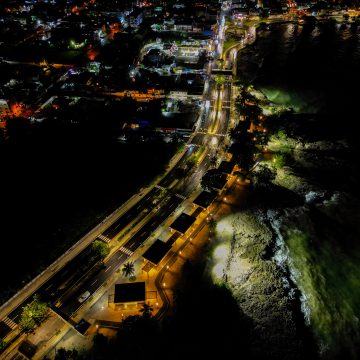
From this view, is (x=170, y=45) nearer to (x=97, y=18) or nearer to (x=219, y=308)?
(x=97, y=18)

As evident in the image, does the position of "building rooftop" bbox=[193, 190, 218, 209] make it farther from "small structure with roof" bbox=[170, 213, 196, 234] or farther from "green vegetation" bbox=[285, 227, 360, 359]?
"green vegetation" bbox=[285, 227, 360, 359]

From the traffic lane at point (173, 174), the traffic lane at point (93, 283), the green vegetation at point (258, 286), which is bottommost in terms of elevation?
the green vegetation at point (258, 286)

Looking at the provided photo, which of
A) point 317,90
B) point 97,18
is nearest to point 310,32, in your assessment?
point 317,90

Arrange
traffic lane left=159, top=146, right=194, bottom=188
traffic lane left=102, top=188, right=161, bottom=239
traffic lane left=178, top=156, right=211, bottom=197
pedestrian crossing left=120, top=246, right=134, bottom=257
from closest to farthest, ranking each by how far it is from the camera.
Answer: pedestrian crossing left=120, top=246, right=134, bottom=257 < traffic lane left=102, top=188, right=161, bottom=239 < traffic lane left=178, top=156, right=211, bottom=197 < traffic lane left=159, top=146, right=194, bottom=188

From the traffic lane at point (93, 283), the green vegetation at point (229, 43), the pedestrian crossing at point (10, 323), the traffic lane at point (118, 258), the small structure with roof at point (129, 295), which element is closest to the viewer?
the pedestrian crossing at point (10, 323)

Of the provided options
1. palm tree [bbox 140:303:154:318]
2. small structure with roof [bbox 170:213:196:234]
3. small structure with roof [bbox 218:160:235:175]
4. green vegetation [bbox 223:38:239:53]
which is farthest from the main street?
green vegetation [bbox 223:38:239:53]

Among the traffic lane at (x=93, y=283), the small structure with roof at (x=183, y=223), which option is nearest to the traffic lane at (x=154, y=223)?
the traffic lane at (x=93, y=283)

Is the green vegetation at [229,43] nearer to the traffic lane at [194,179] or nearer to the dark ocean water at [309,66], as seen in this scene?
the dark ocean water at [309,66]
